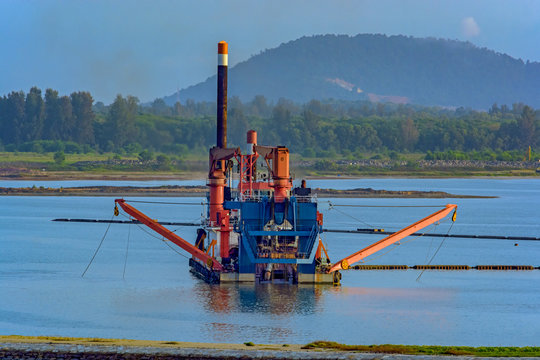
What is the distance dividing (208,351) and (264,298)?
2303 centimetres

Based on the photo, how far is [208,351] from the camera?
44.9 m

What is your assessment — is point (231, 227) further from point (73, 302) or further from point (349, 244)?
point (349, 244)

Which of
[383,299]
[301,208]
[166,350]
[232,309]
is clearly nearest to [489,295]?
[383,299]

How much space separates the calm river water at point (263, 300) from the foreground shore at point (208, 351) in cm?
721

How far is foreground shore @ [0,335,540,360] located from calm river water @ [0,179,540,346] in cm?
→ 721

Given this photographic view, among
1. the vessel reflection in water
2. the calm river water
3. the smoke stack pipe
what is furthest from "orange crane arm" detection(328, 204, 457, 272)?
the smoke stack pipe

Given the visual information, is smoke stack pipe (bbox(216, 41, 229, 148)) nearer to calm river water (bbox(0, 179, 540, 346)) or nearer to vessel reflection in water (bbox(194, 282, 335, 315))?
calm river water (bbox(0, 179, 540, 346))

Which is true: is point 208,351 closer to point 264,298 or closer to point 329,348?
point 329,348

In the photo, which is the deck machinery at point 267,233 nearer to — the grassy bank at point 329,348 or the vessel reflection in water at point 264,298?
the vessel reflection in water at point 264,298

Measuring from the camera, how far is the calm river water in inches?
2276

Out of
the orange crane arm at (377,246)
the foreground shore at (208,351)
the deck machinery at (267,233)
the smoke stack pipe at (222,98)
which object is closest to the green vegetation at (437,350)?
the foreground shore at (208,351)

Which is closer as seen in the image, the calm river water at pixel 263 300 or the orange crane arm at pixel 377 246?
the calm river water at pixel 263 300

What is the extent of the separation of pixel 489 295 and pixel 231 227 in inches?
768

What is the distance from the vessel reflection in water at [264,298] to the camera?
64562mm
